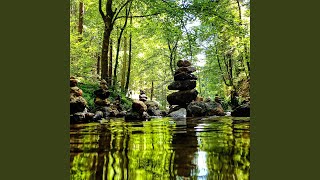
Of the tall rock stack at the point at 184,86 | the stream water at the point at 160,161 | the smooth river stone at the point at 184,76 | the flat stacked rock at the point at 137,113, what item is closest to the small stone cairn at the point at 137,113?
the flat stacked rock at the point at 137,113

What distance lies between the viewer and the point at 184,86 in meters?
13.3

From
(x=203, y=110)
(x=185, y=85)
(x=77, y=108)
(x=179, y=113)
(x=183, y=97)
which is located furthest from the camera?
(x=185, y=85)

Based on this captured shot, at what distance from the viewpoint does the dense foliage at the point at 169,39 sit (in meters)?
8.35

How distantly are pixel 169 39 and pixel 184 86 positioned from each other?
3436 mm

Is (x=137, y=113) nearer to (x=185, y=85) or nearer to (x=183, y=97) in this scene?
(x=183, y=97)

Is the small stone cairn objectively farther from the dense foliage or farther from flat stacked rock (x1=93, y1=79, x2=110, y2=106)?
the dense foliage

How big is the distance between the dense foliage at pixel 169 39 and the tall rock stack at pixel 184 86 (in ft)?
1.28

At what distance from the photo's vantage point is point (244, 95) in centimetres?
1221

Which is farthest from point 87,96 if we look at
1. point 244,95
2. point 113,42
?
point 244,95

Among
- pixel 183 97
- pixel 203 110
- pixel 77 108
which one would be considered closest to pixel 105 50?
pixel 77 108

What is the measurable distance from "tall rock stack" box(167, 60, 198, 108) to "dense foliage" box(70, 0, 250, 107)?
390 millimetres

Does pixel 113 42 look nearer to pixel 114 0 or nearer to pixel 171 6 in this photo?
pixel 114 0

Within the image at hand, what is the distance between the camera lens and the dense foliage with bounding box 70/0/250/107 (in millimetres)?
8352

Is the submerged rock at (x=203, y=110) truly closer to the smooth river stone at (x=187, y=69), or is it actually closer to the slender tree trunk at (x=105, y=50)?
the smooth river stone at (x=187, y=69)
